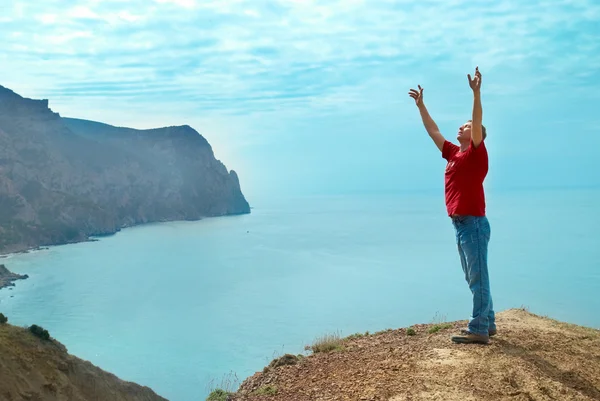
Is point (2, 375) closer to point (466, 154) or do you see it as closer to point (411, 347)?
point (411, 347)

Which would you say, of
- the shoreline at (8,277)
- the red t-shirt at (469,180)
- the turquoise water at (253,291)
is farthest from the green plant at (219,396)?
the shoreline at (8,277)

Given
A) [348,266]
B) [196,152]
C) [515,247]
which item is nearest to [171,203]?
[196,152]

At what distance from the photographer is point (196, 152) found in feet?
573

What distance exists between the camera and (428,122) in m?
6.84

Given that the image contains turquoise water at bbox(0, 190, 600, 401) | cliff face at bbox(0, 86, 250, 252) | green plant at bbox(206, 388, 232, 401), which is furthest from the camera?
cliff face at bbox(0, 86, 250, 252)

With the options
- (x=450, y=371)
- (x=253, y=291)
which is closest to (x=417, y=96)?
(x=450, y=371)

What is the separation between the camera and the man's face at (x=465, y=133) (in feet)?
20.6

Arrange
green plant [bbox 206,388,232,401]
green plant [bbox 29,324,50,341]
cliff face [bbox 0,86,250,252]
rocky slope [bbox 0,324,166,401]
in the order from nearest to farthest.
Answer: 1. rocky slope [bbox 0,324,166,401]
2. green plant [bbox 206,388,232,401]
3. green plant [bbox 29,324,50,341]
4. cliff face [bbox 0,86,250,252]

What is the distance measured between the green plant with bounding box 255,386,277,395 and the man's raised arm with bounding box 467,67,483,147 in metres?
3.86

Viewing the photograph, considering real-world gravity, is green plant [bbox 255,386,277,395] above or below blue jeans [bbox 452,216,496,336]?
below

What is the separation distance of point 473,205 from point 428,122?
1.32 meters

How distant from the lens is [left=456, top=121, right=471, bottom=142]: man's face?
20.6ft

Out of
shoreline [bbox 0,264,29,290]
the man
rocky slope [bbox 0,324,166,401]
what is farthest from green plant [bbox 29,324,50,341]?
shoreline [bbox 0,264,29,290]

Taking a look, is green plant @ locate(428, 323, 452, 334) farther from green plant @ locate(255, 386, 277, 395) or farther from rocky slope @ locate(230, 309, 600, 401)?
green plant @ locate(255, 386, 277, 395)
